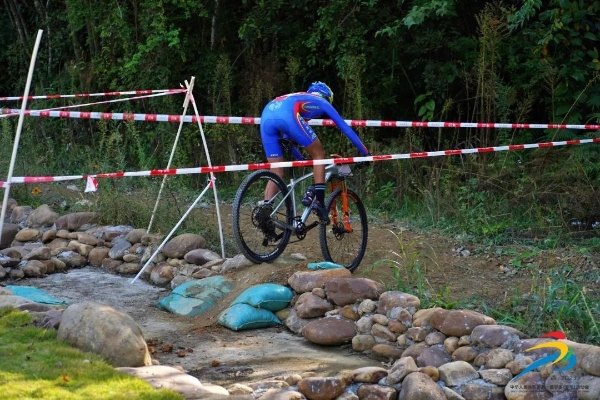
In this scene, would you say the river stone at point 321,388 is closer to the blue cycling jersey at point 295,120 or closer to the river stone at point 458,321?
the river stone at point 458,321

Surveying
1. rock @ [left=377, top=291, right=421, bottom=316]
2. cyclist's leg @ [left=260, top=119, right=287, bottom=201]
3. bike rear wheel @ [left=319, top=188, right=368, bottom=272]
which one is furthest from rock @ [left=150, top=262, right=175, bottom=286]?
rock @ [left=377, top=291, right=421, bottom=316]

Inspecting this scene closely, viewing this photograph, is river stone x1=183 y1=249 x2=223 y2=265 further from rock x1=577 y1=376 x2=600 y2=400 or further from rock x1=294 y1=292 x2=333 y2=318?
rock x1=577 y1=376 x2=600 y2=400

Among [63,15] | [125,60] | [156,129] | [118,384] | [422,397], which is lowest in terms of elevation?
→ [422,397]

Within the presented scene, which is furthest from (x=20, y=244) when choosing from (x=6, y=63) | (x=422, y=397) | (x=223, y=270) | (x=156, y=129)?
(x=6, y=63)

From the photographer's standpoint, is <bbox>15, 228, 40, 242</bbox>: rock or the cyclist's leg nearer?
the cyclist's leg

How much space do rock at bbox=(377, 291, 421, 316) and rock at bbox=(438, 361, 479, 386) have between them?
0.91 meters

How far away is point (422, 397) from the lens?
561 cm

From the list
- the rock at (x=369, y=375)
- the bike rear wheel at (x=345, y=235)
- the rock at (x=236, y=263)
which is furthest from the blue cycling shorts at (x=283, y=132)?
the rock at (x=369, y=375)

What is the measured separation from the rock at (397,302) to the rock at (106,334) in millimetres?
2020

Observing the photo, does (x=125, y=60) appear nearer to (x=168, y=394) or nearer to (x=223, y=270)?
(x=223, y=270)

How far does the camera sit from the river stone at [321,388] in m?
5.68

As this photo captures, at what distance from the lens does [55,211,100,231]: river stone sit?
10156mm

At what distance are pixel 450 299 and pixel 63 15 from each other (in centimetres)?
1095

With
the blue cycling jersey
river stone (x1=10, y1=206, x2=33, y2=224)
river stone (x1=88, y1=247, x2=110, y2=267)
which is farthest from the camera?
river stone (x1=10, y1=206, x2=33, y2=224)
